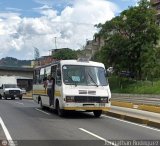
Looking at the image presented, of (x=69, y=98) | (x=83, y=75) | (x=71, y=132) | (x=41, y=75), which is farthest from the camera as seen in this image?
(x=41, y=75)

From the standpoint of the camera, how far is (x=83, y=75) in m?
22.5

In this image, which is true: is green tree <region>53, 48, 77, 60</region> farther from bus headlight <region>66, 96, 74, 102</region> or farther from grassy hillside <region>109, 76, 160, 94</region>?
bus headlight <region>66, 96, 74, 102</region>

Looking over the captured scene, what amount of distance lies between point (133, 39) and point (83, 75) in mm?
54036

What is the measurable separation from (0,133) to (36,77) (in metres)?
14.9

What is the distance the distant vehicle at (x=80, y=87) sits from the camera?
71.3 feet

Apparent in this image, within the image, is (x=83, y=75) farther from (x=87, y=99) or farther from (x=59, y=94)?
(x=59, y=94)

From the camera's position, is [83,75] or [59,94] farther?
[83,75]

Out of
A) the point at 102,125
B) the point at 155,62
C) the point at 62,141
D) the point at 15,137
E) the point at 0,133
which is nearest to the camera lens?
the point at 62,141

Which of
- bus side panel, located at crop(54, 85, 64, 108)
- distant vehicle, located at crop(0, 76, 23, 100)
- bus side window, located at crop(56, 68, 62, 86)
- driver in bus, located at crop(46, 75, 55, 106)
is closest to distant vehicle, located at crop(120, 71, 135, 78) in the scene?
distant vehicle, located at crop(0, 76, 23, 100)

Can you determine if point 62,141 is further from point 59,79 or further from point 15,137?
point 59,79

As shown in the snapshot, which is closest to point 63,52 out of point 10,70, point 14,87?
point 10,70

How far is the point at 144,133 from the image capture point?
15891 millimetres

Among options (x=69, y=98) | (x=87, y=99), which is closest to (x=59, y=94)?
(x=69, y=98)

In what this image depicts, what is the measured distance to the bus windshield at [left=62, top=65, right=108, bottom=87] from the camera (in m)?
22.2
